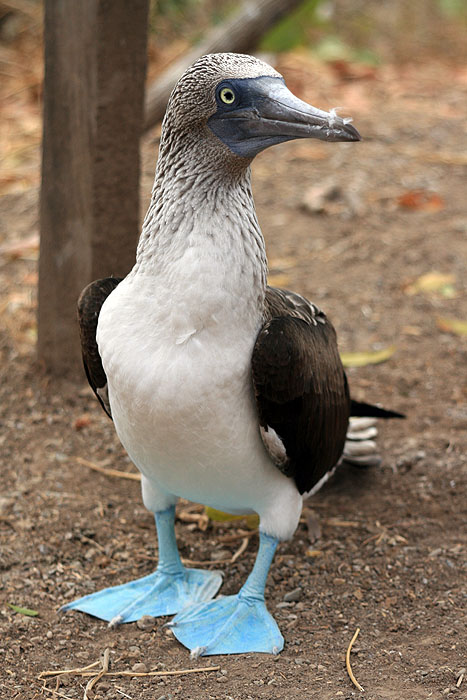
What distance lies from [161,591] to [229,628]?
0.36 metres

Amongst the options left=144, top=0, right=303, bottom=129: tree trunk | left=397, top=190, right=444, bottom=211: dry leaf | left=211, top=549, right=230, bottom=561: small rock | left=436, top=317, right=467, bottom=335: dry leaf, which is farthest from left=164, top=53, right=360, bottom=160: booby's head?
left=397, top=190, right=444, bottom=211: dry leaf

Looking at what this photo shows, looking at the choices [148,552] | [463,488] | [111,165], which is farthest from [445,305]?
[148,552]

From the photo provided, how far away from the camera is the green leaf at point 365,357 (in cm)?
499

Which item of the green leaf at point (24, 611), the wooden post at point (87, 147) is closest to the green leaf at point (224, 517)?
the green leaf at point (24, 611)

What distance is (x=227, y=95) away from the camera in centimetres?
269

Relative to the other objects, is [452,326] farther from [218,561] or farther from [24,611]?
[24,611]

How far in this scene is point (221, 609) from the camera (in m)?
3.35

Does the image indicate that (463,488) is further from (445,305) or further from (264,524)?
(445,305)

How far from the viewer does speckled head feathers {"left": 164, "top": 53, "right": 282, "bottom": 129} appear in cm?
268

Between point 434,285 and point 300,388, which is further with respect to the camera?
point 434,285

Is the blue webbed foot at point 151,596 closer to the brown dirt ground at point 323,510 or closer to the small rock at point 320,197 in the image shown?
the brown dirt ground at point 323,510

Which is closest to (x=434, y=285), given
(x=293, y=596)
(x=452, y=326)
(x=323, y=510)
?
(x=452, y=326)

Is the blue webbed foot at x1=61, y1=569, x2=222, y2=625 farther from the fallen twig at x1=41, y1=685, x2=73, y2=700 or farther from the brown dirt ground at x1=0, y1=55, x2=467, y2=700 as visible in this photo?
the fallen twig at x1=41, y1=685, x2=73, y2=700

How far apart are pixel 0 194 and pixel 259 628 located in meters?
4.73
